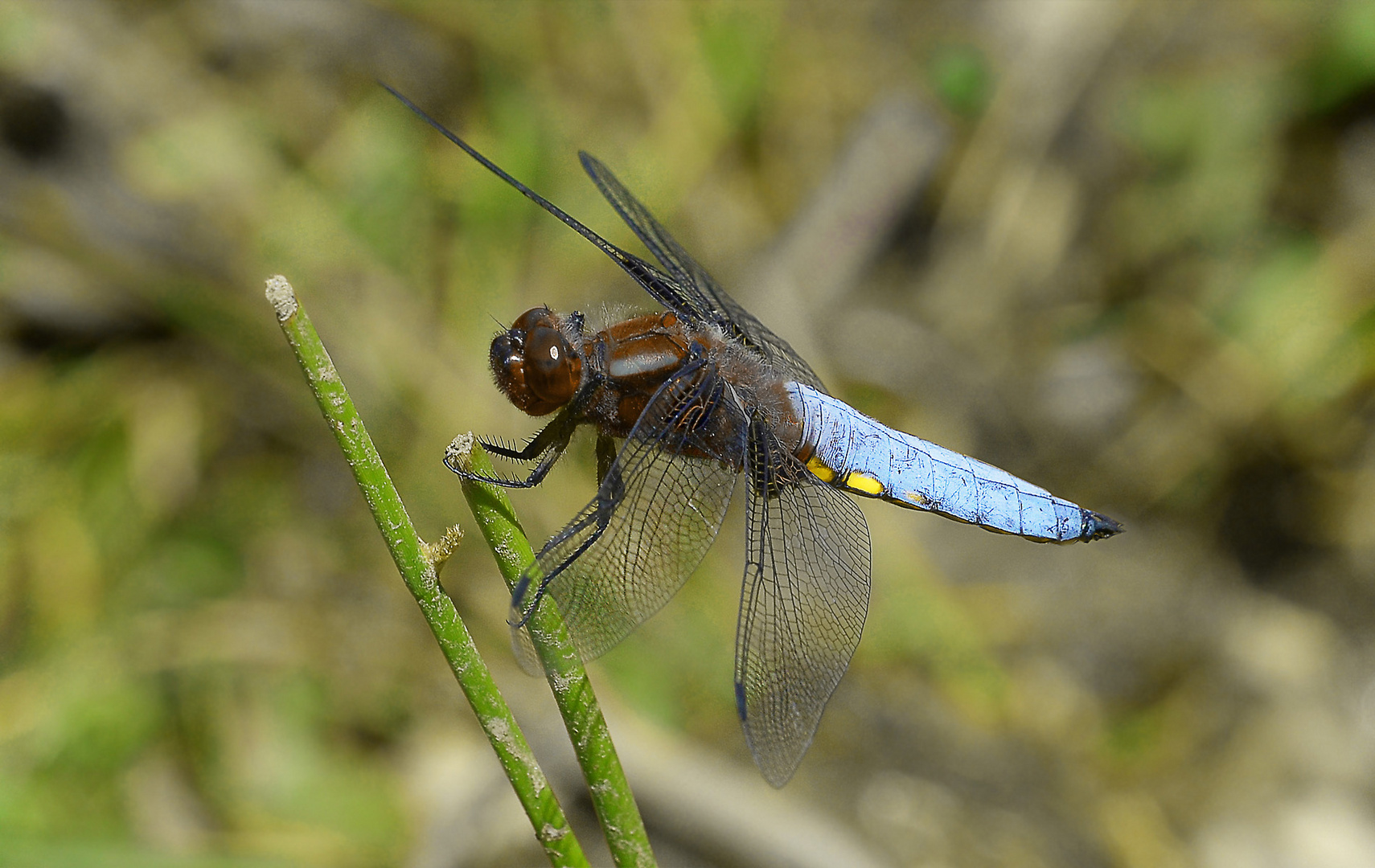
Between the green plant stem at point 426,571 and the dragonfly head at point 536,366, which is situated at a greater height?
the dragonfly head at point 536,366

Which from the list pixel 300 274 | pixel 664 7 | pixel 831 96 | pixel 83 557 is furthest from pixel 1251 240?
pixel 83 557

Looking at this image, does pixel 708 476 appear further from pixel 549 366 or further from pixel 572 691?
pixel 572 691

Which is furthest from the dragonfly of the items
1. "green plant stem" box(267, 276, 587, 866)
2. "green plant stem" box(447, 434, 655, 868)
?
"green plant stem" box(267, 276, 587, 866)

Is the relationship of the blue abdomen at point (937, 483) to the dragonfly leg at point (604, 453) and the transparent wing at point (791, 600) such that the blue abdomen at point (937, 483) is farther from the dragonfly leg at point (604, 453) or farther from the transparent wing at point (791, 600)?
the dragonfly leg at point (604, 453)

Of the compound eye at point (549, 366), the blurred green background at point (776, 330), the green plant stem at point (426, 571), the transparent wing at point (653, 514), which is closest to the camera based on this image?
the green plant stem at point (426, 571)

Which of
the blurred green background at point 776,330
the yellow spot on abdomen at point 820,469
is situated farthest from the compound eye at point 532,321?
the blurred green background at point 776,330
